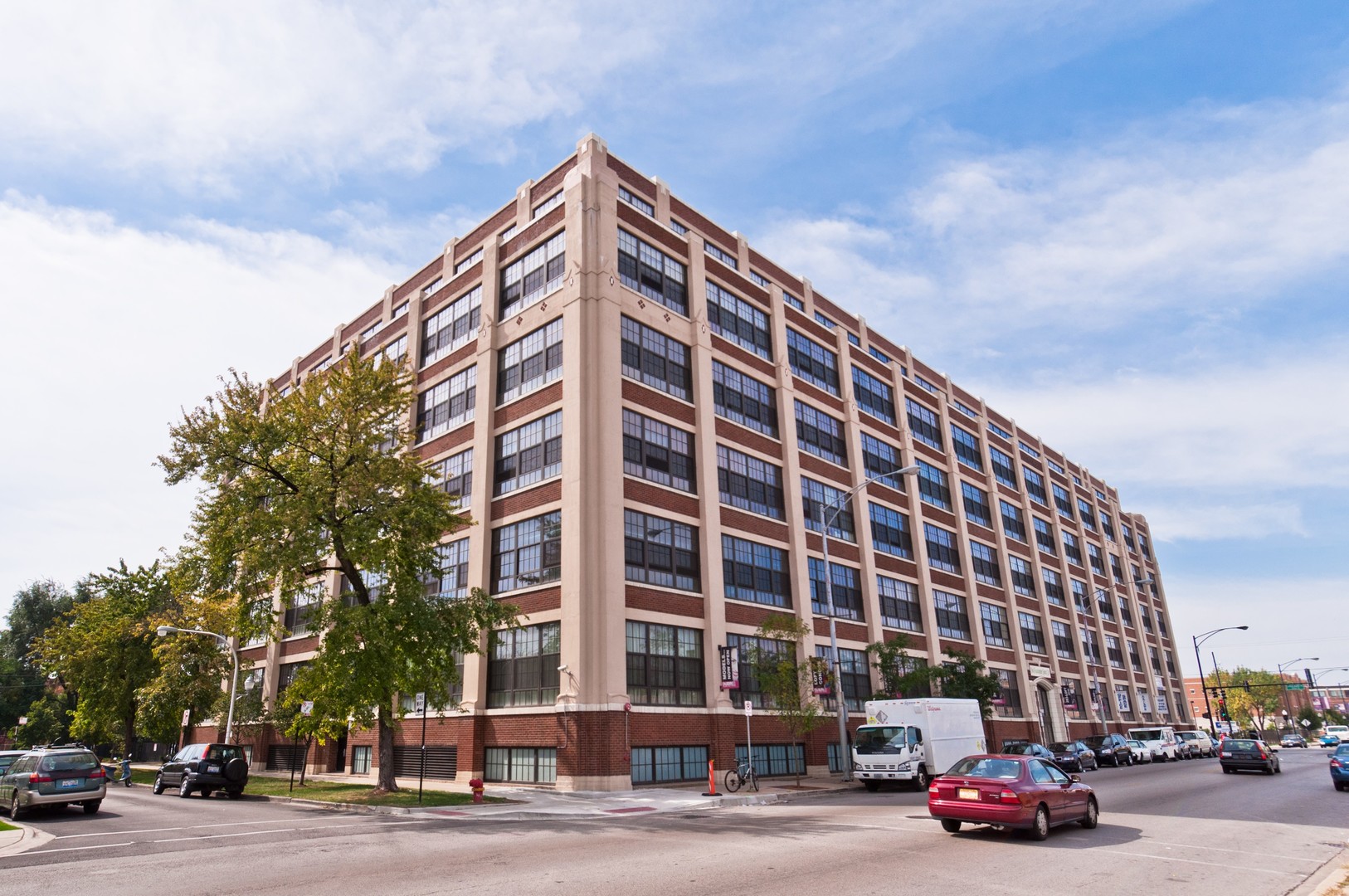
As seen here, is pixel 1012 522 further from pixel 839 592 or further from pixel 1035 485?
pixel 839 592

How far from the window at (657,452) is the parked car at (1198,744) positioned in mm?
48782

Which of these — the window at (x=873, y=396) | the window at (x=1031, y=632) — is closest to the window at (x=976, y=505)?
the window at (x=1031, y=632)

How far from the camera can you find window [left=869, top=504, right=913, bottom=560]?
4612 centimetres

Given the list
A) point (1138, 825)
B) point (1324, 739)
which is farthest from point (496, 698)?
point (1324, 739)

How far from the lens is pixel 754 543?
120 feet

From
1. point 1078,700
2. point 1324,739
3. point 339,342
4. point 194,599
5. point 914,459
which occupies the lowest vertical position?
point 1324,739

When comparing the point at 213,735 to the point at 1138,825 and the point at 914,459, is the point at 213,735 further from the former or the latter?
the point at 1138,825

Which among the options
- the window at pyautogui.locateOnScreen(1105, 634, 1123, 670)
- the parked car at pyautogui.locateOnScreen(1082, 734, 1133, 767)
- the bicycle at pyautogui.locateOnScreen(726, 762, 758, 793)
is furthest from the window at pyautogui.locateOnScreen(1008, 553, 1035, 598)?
the bicycle at pyautogui.locateOnScreen(726, 762, 758, 793)

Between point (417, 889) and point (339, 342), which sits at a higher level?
point (339, 342)

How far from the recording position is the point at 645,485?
32.1 meters

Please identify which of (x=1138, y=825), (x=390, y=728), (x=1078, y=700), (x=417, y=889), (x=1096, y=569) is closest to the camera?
(x=417, y=889)

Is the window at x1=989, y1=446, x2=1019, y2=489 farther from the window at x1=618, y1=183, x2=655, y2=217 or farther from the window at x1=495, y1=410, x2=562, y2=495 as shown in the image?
the window at x1=495, y1=410, x2=562, y2=495

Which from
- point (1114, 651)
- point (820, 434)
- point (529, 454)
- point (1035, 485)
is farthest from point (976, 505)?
point (529, 454)

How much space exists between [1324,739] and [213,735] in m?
103
